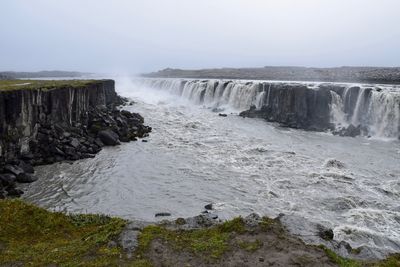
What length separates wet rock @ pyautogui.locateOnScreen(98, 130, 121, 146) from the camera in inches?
1212

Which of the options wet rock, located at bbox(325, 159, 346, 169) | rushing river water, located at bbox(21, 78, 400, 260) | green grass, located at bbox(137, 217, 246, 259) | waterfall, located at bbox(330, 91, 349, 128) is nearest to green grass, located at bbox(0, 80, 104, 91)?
rushing river water, located at bbox(21, 78, 400, 260)

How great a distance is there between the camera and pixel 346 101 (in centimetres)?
4181

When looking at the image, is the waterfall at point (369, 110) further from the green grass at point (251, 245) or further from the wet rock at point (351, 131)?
the green grass at point (251, 245)

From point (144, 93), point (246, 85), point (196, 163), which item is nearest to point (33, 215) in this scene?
point (196, 163)

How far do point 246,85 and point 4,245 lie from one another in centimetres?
4582

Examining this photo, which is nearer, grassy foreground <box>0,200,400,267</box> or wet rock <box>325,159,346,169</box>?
grassy foreground <box>0,200,400,267</box>

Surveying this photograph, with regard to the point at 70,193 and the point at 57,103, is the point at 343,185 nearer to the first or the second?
the point at 70,193

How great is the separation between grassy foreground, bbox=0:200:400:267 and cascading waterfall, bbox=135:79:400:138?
96.8 ft

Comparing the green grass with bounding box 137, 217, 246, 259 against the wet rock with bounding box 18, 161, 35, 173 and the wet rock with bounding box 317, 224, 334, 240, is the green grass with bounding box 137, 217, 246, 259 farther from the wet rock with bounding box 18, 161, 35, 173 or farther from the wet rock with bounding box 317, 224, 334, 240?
the wet rock with bounding box 18, 161, 35, 173

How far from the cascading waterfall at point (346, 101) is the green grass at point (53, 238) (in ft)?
105

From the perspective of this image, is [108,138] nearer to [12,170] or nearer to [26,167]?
[26,167]

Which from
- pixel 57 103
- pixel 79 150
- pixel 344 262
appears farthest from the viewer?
pixel 57 103

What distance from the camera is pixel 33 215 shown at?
39.5 feet

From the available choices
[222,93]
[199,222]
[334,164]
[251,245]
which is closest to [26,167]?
[199,222]
